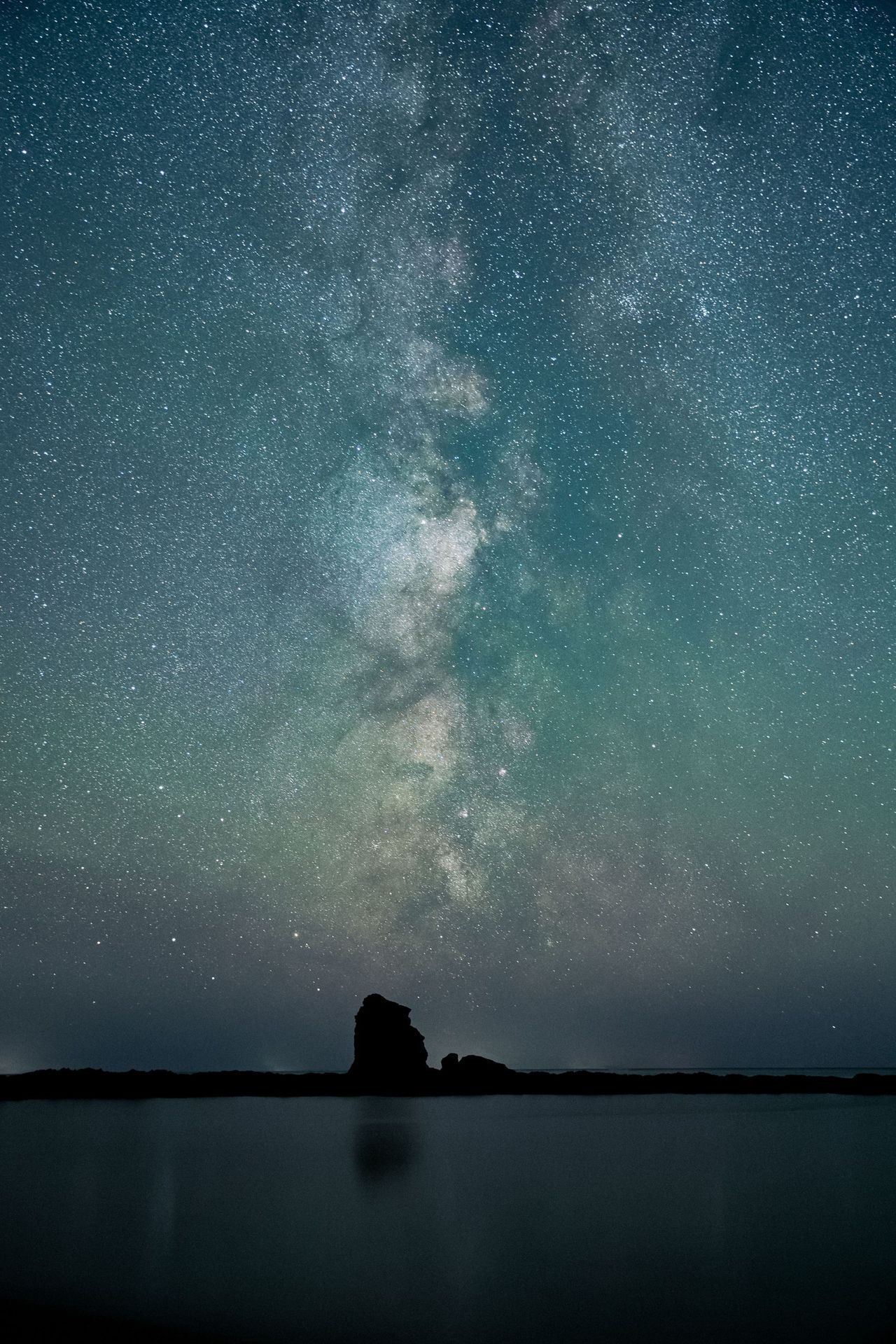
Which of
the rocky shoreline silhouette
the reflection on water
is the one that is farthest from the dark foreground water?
the rocky shoreline silhouette

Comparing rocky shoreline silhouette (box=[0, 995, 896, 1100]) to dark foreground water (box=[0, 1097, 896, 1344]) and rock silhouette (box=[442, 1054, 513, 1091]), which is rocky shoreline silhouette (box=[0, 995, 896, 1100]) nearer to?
rock silhouette (box=[442, 1054, 513, 1091])

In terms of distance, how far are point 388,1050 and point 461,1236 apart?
68.8 m

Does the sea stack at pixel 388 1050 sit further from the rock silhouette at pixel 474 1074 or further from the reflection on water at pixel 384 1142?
the reflection on water at pixel 384 1142

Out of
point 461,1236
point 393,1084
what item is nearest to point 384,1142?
point 461,1236

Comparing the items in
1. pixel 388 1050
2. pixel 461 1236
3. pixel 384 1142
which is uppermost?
pixel 388 1050

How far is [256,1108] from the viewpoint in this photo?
173ft

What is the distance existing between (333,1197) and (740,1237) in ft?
28.5

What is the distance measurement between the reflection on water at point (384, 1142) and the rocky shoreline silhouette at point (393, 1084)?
69.9 ft

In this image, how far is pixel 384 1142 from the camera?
31.6 metres

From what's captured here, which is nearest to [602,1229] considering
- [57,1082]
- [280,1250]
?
[280,1250]

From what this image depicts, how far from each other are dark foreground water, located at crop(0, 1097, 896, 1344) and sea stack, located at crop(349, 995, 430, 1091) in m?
49.0

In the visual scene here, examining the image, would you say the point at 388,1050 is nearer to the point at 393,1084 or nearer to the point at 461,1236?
the point at 393,1084

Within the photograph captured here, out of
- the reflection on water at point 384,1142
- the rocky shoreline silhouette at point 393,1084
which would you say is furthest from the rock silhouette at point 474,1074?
the reflection on water at point 384,1142

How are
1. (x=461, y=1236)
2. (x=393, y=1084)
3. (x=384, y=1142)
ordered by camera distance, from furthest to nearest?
(x=393, y=1084) < (x=384, y=1142) < (x=461, y=1236)
